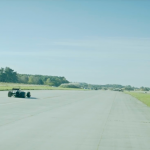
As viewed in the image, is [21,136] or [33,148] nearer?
[33,148]

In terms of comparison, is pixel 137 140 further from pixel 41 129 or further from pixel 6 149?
pixel 6 149

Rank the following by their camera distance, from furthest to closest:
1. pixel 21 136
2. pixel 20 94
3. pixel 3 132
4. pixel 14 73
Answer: pixel 14 73 < pixel 20 94 < pixel 3 132 < pixel 21 136

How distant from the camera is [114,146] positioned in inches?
422

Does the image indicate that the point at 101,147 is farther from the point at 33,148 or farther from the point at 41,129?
the point at 41,129

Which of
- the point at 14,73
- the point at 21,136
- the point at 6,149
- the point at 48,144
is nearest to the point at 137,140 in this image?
the point at 48,144

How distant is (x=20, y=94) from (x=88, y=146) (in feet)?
110

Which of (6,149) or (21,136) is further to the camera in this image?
(21,136)

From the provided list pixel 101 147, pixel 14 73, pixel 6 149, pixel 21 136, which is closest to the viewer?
pixel 6 149

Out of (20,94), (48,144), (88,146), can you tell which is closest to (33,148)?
(48,144)

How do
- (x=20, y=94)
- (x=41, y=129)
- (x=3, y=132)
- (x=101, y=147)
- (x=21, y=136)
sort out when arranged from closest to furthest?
(x=101, y=147) < (x=21, y=136) < (x=3, y=132) < (x=41, y=129) < (x=20, y=94)

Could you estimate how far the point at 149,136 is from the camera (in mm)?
13461

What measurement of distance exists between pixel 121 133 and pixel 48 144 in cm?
474

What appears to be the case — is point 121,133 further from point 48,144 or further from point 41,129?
point 48,144

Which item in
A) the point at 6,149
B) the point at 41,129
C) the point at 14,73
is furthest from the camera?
the point at 14,73
